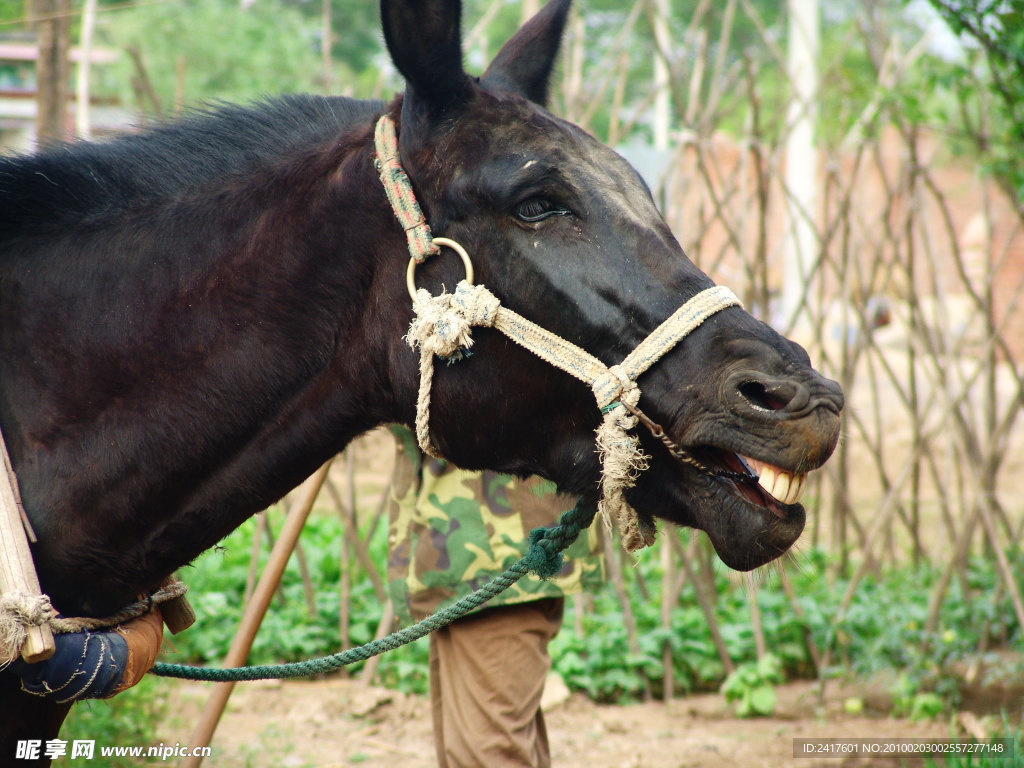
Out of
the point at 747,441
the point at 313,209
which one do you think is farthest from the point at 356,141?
the point at 747,441

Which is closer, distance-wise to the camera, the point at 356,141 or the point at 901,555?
the point at 356,141

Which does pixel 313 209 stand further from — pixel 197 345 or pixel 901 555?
Result: pixel 901 555

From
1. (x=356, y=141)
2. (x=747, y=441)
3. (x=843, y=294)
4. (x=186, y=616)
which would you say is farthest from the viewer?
(x=843, y=294)

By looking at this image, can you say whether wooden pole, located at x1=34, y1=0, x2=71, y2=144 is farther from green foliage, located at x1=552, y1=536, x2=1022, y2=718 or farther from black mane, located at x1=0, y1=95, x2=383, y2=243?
green foliage, located at x1=552, y1=536, x2=1022, y2=718

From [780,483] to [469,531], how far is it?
4.38 ft

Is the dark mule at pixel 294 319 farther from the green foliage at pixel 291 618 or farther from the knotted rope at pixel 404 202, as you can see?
the green foliage at pixel 291 618

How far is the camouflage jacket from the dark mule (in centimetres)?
95

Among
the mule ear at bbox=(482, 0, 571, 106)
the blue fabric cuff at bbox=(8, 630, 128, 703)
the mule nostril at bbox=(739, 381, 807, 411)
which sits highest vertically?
the mule ear at bbox=(482, 0, 571, 106)

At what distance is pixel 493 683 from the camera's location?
2.41 m

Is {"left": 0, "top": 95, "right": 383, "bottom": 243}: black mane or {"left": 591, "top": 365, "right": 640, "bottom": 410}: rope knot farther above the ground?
{"left": 0, "top": 95, "right": 383, "bottom": 243}: black mane

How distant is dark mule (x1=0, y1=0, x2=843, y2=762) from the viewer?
149 cm

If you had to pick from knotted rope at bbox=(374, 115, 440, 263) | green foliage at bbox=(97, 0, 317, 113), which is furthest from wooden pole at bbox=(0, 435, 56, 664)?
green foliage at bbox=(97, 0, 317, 113)

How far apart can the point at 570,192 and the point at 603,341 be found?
0.26 metres

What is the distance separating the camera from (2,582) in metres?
1.41
